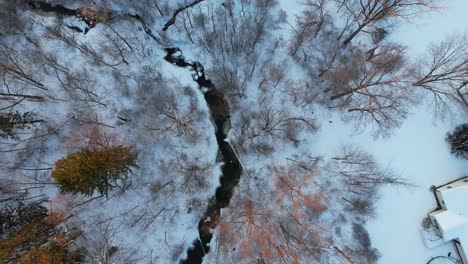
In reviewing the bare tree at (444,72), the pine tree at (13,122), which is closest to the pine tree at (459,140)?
the bare tree at (444,72)

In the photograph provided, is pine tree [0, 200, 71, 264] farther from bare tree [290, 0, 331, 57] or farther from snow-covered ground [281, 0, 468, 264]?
bare tree [290, 0, 331, 57]

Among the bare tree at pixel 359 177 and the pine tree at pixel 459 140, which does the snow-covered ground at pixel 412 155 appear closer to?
the pine tree at pixel 459 140

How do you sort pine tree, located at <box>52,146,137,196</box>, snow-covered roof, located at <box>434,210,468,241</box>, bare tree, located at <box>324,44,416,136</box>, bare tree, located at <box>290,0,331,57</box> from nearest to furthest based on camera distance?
pine tree, located at <box>52,146,137,196</box> < snow-covered roof, located at <box>434,210,468,241</box> < bare tree, located at <box>324,44,416,136</box> < bare tree, located at <box>290,0,331,57</box>

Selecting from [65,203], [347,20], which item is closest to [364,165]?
[347,20]

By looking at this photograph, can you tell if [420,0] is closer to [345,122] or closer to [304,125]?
[345,122]

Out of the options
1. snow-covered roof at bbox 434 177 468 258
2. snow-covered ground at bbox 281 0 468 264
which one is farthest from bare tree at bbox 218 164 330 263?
snow-covered roof at bbox 434 177 468 258

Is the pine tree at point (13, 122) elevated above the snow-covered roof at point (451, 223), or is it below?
above
